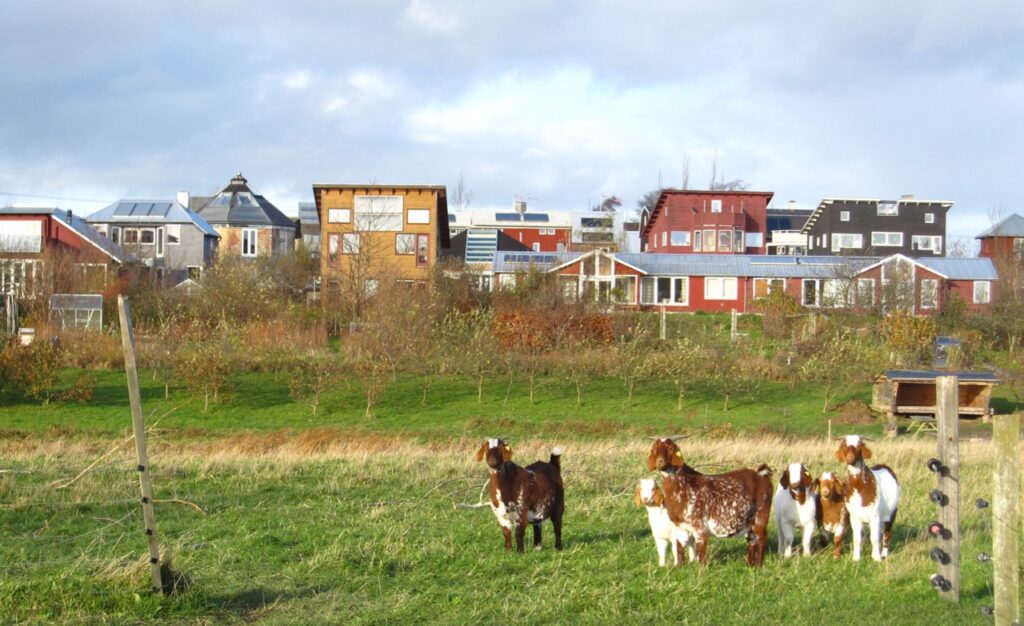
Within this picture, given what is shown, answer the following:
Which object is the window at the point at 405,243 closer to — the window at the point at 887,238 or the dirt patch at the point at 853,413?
the dirt patch at the point at 853,413

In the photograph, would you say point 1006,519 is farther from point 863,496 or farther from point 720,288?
point 720,288

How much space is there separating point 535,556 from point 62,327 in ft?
125

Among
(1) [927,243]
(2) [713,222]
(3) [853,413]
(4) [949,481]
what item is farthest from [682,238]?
(4) [949,481]

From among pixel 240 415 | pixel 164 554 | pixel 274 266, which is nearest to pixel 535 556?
pixel 164 554

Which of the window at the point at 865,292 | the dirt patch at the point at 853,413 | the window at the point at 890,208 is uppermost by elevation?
the window at the point at 890,208

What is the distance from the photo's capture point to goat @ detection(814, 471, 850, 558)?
9594 mm

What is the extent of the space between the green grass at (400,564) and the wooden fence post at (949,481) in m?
0.27

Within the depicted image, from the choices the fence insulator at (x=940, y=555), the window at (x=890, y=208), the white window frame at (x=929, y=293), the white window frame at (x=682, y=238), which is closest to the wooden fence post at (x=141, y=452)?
the fence insulator at (x=940, y=555)

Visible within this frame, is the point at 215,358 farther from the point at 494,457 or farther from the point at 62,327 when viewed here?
the point at 494,457

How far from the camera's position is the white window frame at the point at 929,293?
184 ft

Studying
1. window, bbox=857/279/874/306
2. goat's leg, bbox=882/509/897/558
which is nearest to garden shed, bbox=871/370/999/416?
window, bbox=857/279/874/306

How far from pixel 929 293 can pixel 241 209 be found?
57.0m

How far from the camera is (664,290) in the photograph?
6309 cm

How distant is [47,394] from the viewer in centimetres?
3528
